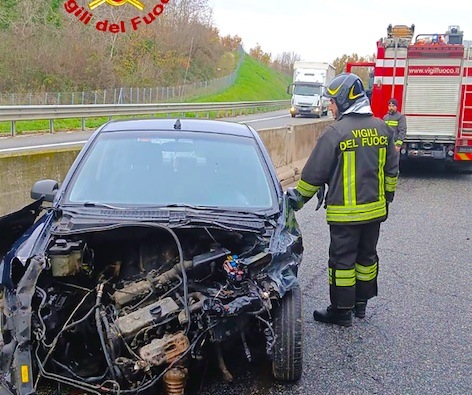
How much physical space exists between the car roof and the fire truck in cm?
953

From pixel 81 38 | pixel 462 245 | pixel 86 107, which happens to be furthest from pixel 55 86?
pixel 462 245

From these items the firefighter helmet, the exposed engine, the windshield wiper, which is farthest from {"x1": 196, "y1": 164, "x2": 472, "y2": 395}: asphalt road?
the firefighter helmet

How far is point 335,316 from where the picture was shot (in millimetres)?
4785

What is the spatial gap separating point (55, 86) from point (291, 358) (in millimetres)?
28855

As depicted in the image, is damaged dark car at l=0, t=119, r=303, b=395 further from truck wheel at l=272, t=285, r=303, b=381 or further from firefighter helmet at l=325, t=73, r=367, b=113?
firefighter helmet at l=325, t=73, r=367, b=113

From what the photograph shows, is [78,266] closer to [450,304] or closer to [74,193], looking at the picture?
[74,193]

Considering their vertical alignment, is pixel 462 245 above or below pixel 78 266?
below

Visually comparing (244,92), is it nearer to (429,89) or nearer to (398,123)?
(429,89)

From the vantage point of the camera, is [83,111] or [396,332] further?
[83,111]

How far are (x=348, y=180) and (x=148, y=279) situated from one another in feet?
5.97

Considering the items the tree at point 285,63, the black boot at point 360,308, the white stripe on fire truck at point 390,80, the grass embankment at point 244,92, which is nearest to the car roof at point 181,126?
the black boot at point 360,308

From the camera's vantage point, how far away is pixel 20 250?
11.5 feet

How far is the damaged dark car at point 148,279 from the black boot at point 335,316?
1.01 metres

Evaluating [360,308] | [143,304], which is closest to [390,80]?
[360,308]
